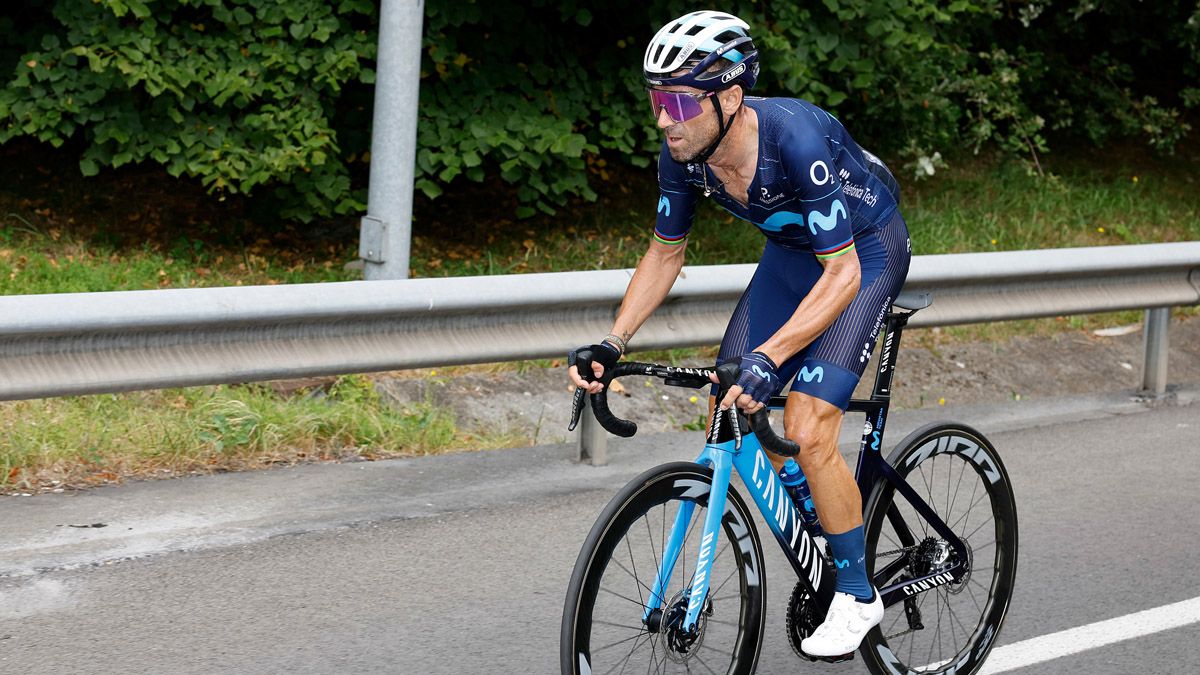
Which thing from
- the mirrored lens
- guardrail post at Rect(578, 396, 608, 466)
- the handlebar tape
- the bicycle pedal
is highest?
the mirrored lens

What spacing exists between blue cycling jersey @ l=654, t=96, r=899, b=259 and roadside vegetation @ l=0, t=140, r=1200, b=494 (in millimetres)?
2860

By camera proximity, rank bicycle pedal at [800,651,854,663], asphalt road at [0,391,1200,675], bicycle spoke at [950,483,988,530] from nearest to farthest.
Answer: bicycle pedal at [800,651,854,663] < asphalt road at [0,391,1200,675] < bicycle spoke at [950,483,988,530]

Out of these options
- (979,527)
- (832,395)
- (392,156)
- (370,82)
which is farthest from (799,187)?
(370,82)

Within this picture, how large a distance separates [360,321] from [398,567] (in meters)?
1.10

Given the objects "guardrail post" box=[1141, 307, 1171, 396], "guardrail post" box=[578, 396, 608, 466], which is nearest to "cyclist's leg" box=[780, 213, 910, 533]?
"guardrail post" box=[578, 396, 608, 466]

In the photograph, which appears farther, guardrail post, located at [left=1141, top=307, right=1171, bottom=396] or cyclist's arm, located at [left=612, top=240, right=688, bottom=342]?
guardrail post, located at [left=1141, top=307, right=1171, bottom=396]

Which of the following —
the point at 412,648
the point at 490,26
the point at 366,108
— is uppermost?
the point at 490,26

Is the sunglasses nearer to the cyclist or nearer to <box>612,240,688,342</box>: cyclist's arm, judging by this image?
the cyclist

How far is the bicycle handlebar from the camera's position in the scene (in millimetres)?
3385

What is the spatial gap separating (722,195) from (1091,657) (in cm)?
194

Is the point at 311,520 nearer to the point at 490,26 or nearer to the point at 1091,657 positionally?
the point at 1091,657

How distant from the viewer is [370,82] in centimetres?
918

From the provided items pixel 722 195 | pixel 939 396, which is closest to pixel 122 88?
pixel 939 396

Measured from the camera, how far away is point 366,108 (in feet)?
32.7
